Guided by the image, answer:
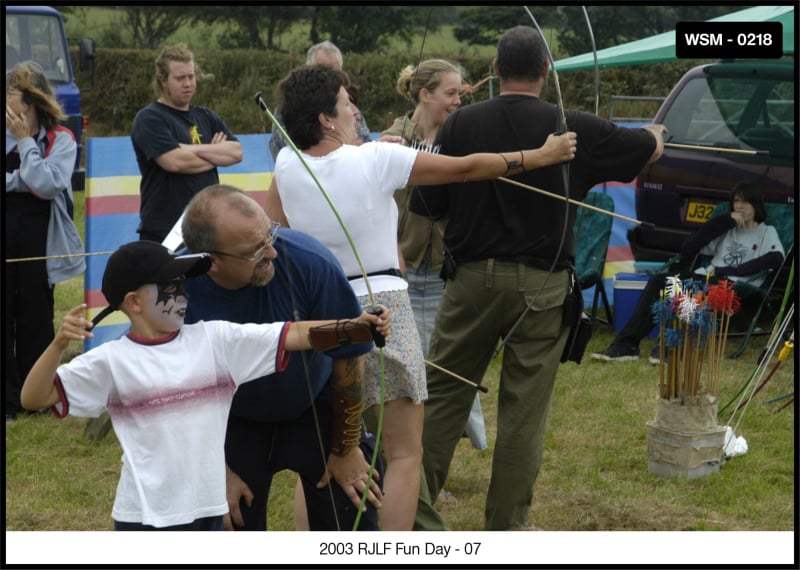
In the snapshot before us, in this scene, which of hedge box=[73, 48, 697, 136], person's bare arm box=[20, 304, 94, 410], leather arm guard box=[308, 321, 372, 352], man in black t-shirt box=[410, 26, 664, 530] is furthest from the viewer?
hedge box=[73, 48, 697, 136]

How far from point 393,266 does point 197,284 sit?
0.62 m

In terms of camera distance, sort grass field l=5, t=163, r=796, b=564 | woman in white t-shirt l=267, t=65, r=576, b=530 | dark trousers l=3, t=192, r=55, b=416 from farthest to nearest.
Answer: dark trousers l=3, t=192, r=55, b=416, grass field l=5, t=163, r=796, b=564, woman in white t-shirt l=267, t=65, r=576, b=530

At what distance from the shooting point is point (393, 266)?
3082 millimetres

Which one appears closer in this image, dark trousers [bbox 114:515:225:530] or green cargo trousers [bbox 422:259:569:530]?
dark trousers [bbox 114:515:225:530]

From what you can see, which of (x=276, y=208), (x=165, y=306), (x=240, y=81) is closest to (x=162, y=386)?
(x=165, y=306)

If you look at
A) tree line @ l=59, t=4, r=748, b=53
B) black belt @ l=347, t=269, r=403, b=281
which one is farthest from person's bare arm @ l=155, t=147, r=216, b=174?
tree line @ l=59, t=4, r=748, b=53

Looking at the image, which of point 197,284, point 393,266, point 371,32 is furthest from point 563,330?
point 371,32

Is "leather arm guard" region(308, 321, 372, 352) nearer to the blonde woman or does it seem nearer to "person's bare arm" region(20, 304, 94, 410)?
"person's bare arm" region(20, 304, 94, 410)

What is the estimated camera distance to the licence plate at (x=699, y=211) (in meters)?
6.98

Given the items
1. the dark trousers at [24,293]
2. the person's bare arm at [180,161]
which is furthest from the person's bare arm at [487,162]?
the dark trousers at [24,293]

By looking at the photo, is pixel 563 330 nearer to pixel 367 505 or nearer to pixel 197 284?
pixel 367 505

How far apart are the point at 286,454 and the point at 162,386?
0.57 m

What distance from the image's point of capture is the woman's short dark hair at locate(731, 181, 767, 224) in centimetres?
634

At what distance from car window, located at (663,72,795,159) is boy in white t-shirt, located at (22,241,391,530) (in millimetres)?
5153
